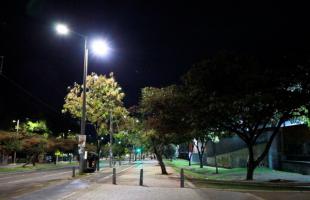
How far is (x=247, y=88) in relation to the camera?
2455 centimetres

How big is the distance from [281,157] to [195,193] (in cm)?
2197

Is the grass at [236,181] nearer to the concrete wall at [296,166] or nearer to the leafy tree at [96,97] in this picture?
the concrete wall at [296,166]

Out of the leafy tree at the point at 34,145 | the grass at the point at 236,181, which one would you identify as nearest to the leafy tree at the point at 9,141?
the leafy tree at the point at 34,145

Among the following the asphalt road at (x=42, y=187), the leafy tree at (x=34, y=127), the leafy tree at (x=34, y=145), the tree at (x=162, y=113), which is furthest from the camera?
the leafy tree at (x=34, y=127)

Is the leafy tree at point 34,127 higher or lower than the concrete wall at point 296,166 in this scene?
higher

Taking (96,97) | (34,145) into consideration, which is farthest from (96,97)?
(34,145)

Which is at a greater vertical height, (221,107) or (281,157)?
(221,107)

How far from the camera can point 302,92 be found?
24359 mm

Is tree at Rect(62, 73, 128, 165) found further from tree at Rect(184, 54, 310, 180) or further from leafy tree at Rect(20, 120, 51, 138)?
leafy tree at Rect(20, 120, 51, 138)

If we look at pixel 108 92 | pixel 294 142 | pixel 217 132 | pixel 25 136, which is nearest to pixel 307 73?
pixel 217 132

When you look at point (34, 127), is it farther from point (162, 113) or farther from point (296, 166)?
point (296, 166)

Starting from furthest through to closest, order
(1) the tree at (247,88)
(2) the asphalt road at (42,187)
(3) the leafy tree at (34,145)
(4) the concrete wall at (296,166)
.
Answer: (3) the leafy tree at (34,145) → (4) the concrete wall at (296,166) → (1) the tree at (247,88) → (2) the asphalt road at (42,187)

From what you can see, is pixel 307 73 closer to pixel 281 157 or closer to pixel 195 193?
pixel 195 193

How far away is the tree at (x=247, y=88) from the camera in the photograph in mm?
24250
